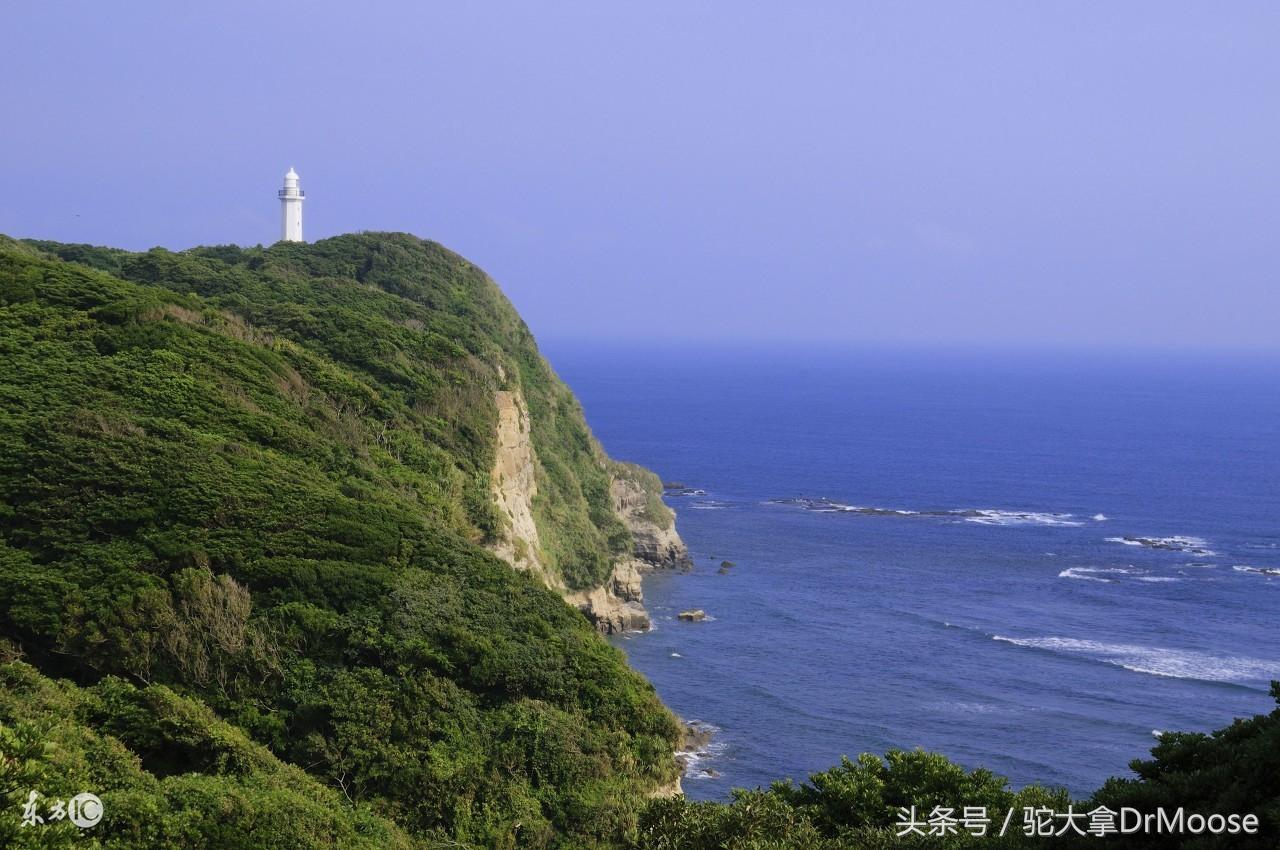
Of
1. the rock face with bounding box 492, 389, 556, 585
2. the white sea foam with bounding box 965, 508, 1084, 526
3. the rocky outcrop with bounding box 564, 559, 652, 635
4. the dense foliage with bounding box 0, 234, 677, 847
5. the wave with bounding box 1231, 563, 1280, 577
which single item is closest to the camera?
the dense foliage with bounding box 0, 234, 677, 847

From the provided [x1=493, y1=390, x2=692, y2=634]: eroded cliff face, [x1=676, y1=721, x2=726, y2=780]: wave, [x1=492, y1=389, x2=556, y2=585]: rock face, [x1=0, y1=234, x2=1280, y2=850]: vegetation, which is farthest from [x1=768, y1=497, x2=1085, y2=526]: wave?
[x1=0, y1=234, x2=1280, y2=850]: vegetation

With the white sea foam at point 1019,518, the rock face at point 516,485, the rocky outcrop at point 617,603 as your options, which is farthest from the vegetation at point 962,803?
the white sea foam at point 1019,518

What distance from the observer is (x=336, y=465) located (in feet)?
123

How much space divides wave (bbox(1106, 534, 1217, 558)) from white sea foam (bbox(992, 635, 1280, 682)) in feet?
73.4

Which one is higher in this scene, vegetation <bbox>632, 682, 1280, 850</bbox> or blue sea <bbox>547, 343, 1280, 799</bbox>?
vegetation <bbox>632, 682, 1280, 850</bbox>

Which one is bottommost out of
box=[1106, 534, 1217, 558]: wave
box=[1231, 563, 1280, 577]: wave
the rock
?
the rock

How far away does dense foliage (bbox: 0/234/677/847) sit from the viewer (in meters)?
26.5

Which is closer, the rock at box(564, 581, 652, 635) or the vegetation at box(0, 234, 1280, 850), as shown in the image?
the vegetation at box(0, 234, 1280, 850)

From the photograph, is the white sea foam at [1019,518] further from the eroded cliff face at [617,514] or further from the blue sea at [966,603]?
the eroded cliff face at [617,514]

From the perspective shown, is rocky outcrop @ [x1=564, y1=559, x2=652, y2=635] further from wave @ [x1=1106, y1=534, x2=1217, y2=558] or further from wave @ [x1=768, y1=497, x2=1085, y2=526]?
wave @ [x1=1106, y1=534, x2=1217, y2=558]

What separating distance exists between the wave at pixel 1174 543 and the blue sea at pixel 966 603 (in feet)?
0.73

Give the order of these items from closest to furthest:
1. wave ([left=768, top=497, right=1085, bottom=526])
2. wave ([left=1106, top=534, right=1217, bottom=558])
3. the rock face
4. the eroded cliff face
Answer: the rock face → the eroded cliff face → wave ([left=1106, top=534, right=1217, bottom=558]) → wave ([left=768, top=497, right=1085, bottom=526])

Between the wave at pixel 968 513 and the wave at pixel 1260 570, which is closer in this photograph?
the wave at pixel 1260 570

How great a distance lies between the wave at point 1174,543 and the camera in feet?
250
